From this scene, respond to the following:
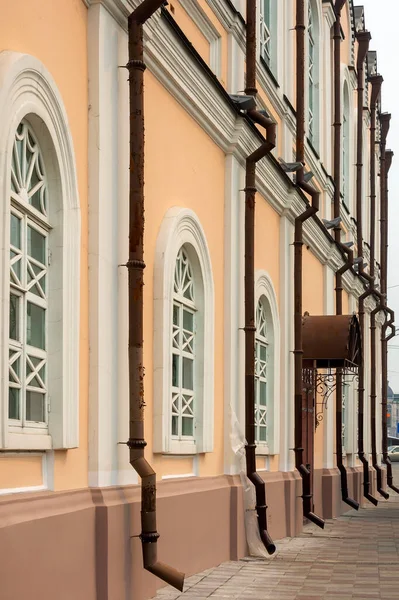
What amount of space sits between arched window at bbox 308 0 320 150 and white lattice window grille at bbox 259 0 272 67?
12.4ft

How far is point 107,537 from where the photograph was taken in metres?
7.68

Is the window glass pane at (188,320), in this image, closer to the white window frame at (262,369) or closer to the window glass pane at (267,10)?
the white window frame at (262,369)

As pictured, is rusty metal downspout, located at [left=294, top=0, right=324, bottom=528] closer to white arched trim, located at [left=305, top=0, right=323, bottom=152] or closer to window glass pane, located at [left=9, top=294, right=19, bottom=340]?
white arched trim, located at [left=305, top=0, right=323, bottom=152]

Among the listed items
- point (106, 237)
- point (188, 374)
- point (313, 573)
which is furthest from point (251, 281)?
point (106, 237)

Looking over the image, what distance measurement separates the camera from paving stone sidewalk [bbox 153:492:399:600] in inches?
362

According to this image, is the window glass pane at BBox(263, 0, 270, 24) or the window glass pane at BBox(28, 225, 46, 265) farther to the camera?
the window glass pane at BBox(263, 0, 270, 24)

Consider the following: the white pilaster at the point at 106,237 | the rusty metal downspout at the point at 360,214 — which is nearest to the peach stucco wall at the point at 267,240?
the white pilaster at the point at 106,237

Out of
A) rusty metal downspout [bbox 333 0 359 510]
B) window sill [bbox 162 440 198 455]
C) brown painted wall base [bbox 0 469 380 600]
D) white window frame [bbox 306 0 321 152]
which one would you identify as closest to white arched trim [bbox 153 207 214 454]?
window sill [bbox 162 440 198 455]

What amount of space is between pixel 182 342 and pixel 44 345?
3.43m

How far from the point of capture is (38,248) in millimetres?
7305

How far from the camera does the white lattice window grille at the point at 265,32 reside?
48.0ft

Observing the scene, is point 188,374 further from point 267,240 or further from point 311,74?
point 311,74

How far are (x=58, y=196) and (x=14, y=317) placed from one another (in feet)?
3.32

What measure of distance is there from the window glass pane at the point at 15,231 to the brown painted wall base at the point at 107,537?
147 cm
